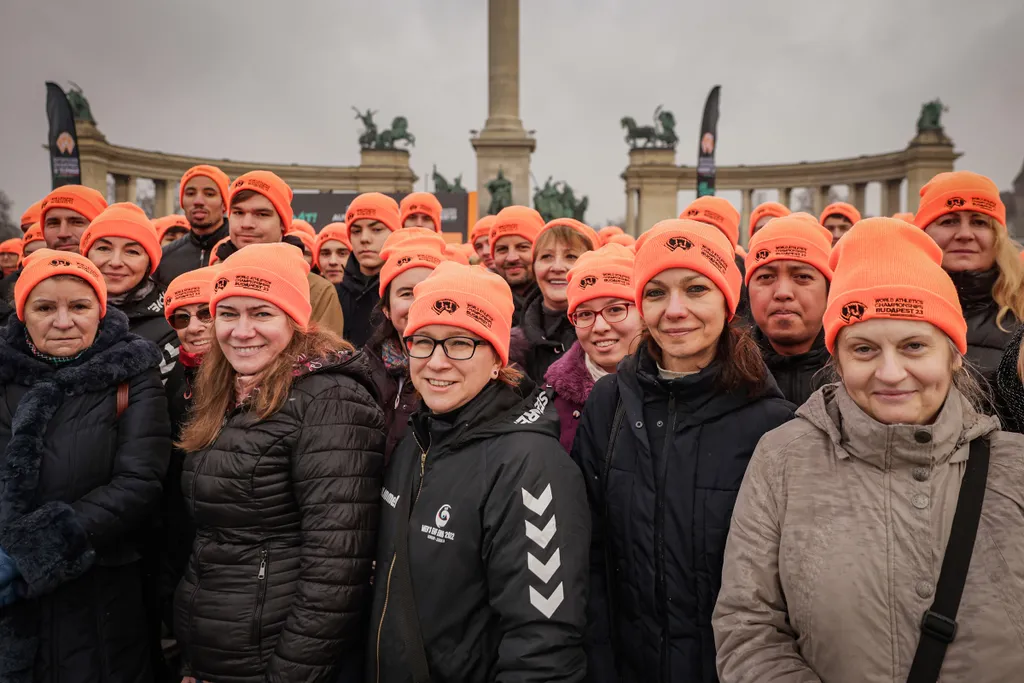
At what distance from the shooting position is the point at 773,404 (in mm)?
2523

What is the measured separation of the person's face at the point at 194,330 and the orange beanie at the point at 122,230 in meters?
1.03

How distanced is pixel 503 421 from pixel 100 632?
254 centimetres

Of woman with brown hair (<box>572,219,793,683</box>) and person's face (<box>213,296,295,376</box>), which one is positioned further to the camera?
person's face (<box>213,296,295,376</box>)

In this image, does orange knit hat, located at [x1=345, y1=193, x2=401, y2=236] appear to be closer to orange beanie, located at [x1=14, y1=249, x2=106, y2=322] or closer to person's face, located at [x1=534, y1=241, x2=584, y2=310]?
person's face, located at [x1=534, y1=241, x2=584, y2=310]

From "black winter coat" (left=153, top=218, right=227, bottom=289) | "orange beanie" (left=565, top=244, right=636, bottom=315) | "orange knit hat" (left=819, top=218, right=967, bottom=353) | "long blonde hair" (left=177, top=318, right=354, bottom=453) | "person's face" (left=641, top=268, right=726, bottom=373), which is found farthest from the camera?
"black winter coat" (left=153, top=218, right=227, bottom=289)

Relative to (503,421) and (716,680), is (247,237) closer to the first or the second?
(503,421)

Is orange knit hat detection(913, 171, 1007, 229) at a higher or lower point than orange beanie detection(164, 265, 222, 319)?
higher

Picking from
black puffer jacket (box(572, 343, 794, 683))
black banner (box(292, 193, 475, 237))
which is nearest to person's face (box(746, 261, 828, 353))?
black puffer jacket (box(572, 343, 794, 683))

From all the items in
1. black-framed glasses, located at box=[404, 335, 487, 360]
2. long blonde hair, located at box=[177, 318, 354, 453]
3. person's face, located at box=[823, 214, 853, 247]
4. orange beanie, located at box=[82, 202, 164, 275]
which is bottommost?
long blonde hair, located at box=[177, 318, 354, 453]

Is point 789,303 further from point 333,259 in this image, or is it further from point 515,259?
point 333,259

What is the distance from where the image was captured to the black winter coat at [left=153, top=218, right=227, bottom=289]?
643 centimetres

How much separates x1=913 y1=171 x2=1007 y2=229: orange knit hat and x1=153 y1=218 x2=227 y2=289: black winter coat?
20.0 ft

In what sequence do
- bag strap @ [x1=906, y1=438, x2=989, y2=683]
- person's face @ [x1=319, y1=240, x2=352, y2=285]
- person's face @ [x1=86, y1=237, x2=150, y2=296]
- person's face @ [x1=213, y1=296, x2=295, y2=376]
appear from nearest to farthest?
bag strap @ [x1=906, y1=438, x2=989, y2=683]
person's face @ [x1=213, y1=296, x2=295, y2=376]
person's face @ [x1=86, y1=237, x2=150, y2=296]
person's face @ [x1=319, y1=240, x2=352, y2=285]

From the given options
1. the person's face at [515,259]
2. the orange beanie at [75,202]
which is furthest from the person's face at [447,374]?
the orange beanie at [75,202]
